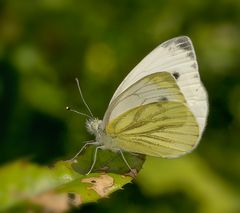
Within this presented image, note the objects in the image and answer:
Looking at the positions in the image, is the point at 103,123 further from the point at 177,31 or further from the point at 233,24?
the point at 233,24

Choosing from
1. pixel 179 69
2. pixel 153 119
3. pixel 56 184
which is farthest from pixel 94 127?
pixel 56 184

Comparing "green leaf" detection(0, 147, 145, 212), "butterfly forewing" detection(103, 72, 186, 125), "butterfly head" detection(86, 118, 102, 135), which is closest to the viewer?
"green leaf" detection(0, 147, 145, 212)

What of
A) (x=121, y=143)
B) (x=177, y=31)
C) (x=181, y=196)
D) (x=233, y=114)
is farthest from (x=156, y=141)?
(x=177, y=31)

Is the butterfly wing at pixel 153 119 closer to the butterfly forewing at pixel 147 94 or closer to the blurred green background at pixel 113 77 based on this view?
the butterfly forewing at pixel 147 94

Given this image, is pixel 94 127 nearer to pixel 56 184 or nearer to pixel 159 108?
pixel 159 108

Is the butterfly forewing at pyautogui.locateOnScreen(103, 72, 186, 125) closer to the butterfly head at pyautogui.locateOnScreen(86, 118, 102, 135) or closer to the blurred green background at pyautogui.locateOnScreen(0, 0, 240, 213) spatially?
the butterfly head at pyautogui.locateOnScreen(86, 118, 102, 135)

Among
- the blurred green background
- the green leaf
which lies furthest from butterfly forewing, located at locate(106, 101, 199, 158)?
the blurred green background
